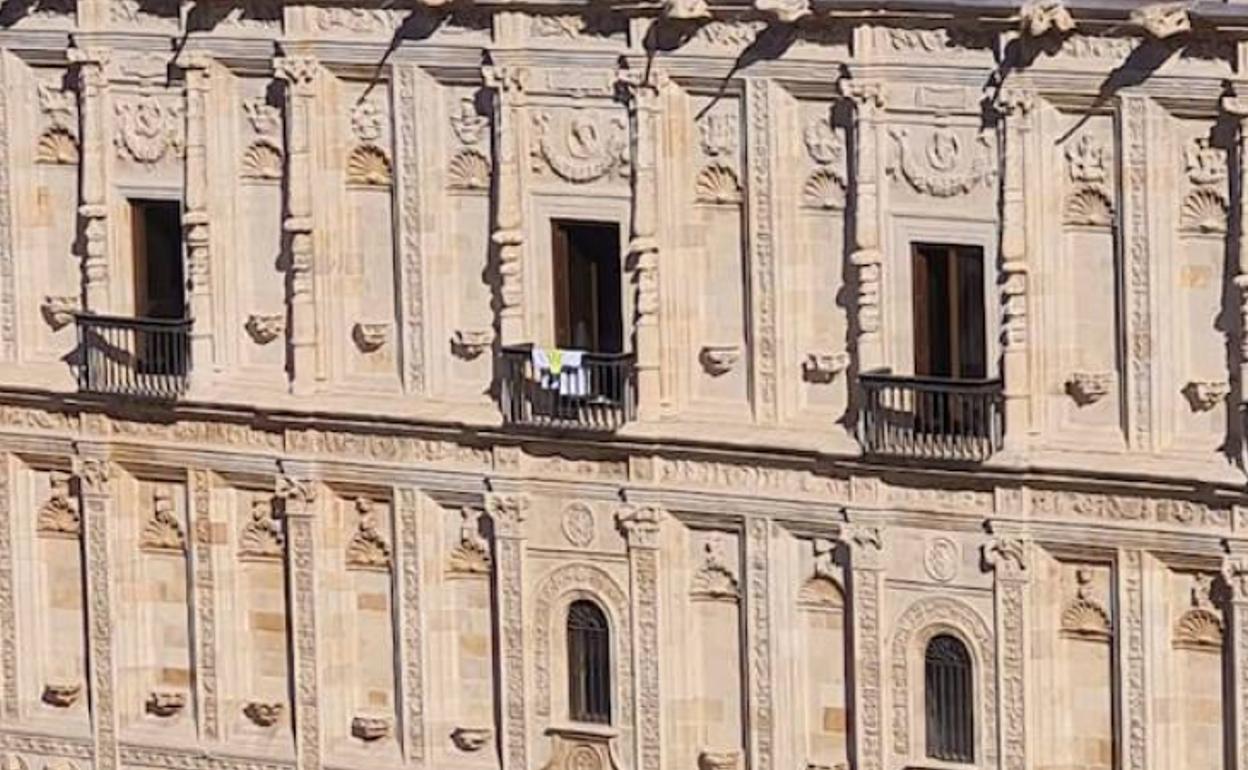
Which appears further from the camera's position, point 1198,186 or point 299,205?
point 299,205

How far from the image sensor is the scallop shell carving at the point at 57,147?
268ft

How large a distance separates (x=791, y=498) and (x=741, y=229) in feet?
8.44

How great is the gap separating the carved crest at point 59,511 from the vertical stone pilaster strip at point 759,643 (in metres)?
8.86

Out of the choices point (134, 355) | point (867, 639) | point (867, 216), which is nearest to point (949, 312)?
point (867, 216)

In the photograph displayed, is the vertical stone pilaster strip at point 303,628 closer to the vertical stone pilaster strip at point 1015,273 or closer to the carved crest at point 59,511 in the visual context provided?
the carved crest at point 59,511

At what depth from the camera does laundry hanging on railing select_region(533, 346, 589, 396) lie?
77.2 metres

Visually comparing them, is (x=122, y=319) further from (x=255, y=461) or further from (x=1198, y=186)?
(x=1198, y=186)

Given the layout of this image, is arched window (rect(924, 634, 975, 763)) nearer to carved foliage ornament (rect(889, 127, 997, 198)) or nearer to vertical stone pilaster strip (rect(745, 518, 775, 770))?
vertical stone pilaster strip (rect(745, 518, 775, 770))

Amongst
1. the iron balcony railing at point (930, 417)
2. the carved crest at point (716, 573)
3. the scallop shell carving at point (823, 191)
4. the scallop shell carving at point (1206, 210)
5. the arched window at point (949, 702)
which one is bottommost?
the arched window at point (949, 702)

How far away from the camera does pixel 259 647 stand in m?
81.0

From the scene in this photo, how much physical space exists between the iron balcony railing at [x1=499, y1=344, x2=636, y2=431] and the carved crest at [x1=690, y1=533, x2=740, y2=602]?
56.1 inches

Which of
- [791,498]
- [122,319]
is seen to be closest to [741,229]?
[791,498]

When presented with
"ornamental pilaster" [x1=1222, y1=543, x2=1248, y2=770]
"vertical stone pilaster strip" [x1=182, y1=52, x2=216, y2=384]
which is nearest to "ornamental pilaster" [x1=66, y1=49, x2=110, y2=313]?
"vertical stone pilaster strip" [x1=182, y1=52, x2=216, y2=384]

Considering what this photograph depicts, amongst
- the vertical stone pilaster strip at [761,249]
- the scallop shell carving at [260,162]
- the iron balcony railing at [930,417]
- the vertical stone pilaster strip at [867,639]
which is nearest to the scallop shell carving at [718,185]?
the vertical stone pilaster strip at [761,249]
